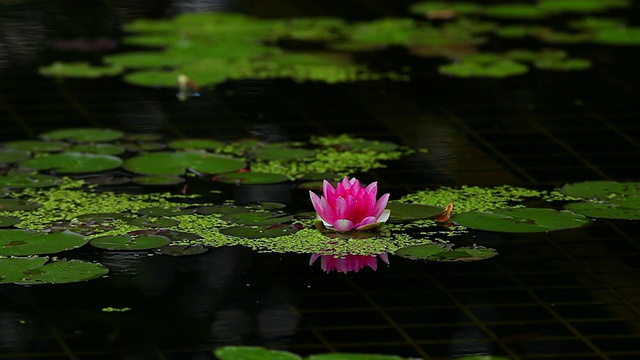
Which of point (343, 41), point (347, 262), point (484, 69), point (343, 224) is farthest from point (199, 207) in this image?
point (343, 41)

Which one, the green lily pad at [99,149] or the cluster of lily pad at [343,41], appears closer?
the green lily pad at [99,149]

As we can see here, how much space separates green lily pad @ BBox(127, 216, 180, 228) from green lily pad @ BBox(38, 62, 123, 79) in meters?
2.00

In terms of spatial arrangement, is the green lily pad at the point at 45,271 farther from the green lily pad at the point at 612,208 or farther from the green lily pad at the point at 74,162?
the green lily pad at the point at 612,208

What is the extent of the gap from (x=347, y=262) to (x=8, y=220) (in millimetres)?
914

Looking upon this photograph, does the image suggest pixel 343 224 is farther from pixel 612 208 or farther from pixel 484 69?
pixel 484 69

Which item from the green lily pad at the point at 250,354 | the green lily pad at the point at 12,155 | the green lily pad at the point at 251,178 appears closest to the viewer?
the green lily pad at the point at 250,354

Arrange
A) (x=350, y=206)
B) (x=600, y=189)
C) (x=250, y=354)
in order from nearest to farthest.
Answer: (x=250, y=354), (x=350, y=206), (x=600, y=189)

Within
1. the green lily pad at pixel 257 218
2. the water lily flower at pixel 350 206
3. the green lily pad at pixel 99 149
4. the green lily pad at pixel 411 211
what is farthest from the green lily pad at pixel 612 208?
the green lily pad at pixel 99 149

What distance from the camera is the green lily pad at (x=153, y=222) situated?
3.74 m

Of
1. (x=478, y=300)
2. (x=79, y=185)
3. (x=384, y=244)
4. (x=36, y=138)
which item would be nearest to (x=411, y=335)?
(x=478, y=300)

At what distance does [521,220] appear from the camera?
384 cm

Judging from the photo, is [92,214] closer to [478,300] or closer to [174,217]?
[174,217]

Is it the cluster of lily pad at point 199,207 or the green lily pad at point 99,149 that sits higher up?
the green lily pad at point 99,149

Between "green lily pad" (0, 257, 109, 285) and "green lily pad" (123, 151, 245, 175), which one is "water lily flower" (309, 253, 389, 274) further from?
"green lily pad" (123, 151, 245, 175)
